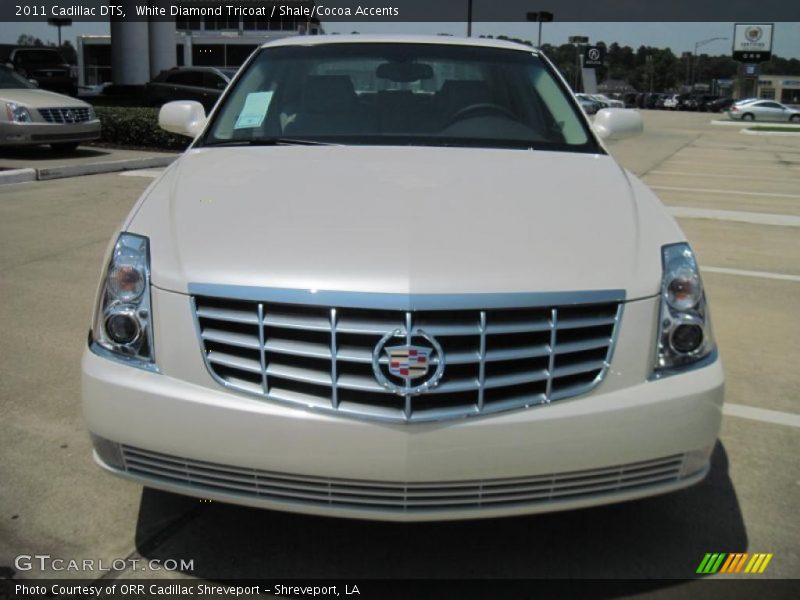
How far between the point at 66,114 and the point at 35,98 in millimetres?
487

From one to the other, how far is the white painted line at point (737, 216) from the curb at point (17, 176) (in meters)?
7.93

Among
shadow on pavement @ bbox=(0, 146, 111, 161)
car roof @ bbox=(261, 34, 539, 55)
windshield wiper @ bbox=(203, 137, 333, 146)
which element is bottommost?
shadow on pavement @ bbox=(0, 146, 111, 161)

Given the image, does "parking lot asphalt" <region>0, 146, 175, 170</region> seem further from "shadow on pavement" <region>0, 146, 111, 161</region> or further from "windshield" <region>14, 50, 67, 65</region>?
"windshield" <region>14, 50, 67, 65</region>

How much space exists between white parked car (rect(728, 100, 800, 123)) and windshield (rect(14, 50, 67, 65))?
115ft

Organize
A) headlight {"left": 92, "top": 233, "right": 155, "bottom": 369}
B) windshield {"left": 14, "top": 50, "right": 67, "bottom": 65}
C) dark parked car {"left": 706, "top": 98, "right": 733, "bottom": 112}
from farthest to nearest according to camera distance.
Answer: dark parked car {"left": 706, "top": 98, "right": 733, "bottom": 112}, windshield {"left": 14, "top": 50, "right": 67, "bottom": 65}, headlight {"left": 92, "top": 233, "right": 155, "bottom": 369}

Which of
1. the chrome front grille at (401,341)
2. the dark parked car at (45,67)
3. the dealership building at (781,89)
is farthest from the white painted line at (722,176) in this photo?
the dealership building at (781,89)

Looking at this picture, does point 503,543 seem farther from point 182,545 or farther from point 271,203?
point 271,203

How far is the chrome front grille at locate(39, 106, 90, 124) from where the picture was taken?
12.9 metres

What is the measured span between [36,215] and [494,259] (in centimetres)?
719

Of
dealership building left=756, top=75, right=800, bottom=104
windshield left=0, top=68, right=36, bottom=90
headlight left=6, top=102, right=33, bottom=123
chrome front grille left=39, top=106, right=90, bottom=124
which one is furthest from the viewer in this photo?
dealership building left=756, top=75, right=800, bottom=104

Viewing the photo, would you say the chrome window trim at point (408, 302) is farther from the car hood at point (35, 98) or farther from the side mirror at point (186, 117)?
the car hood at point (35, 98)

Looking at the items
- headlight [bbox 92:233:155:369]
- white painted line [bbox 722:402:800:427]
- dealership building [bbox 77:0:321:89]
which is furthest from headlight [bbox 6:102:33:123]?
dealership building [bbox 77:0:321:89]

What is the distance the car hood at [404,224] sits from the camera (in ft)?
7.80

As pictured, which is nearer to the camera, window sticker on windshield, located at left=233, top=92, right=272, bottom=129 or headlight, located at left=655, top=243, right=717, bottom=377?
headlight, located at left=655, top=243, right=717, bottom=377
